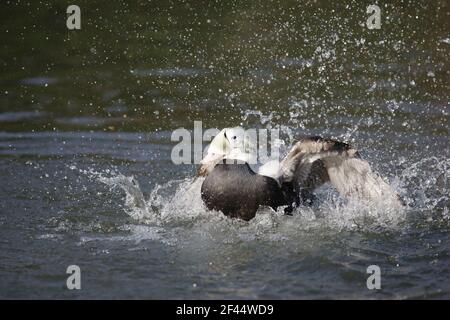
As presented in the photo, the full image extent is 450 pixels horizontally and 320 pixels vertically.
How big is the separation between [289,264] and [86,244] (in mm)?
1553

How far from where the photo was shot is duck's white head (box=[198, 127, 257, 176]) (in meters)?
6.52

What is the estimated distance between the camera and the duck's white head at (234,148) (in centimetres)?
652

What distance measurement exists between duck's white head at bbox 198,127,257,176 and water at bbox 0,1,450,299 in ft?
1.39

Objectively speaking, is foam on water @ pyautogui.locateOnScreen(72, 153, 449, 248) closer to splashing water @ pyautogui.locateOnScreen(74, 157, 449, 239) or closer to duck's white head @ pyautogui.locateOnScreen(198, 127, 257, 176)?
splashing water @ pyautogui.locateOnScreen(74, 157, 449, 239)

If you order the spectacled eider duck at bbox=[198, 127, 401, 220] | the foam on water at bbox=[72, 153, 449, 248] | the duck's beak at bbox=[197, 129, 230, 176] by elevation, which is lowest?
the foam on water at bbox=[72, 153, 449, 248]

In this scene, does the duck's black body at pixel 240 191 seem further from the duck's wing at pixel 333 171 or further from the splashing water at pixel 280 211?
the duck's wing at pixel 333 171

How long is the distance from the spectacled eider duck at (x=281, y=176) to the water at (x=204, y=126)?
0.41 feet

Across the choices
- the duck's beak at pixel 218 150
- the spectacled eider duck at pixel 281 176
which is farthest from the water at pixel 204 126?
the duck's beak at pixel 218 150

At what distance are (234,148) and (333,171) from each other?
0.82 meters

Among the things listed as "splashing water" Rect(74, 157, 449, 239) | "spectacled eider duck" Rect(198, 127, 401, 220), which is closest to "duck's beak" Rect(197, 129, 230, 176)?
"spectacled eider duck" Rect(198, 127, 401, 220)

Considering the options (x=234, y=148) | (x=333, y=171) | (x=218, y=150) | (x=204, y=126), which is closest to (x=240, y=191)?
(x=234, y=148)

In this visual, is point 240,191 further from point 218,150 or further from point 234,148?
point 218,150

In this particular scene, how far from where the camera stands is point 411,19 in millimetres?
11742
